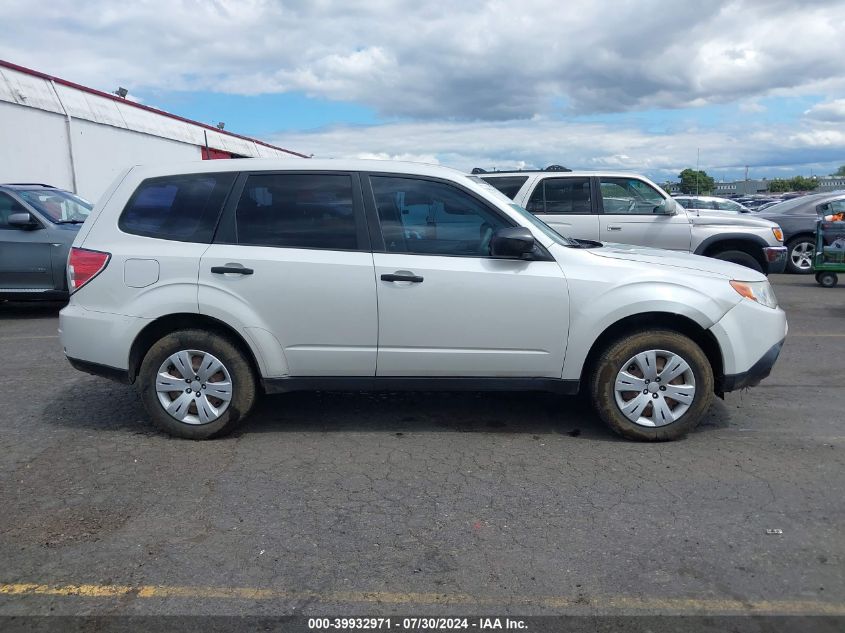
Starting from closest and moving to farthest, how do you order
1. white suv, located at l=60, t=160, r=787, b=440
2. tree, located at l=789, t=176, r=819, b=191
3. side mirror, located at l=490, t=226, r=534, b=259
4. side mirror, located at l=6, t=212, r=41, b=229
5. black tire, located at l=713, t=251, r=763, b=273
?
1. side mirror, located at l=490, t=226, r=534, b=259
2. white suv, located at l=60, t=160, r=787, b=440
3. side mirror, located at l=6, t=212, r=41, b=229
4. black tire, located at l=713, t=251, r=763, b=273
5. tree, located at l=789, t=176, r=819, b=191

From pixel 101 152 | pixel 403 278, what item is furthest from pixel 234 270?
pixel 101 152

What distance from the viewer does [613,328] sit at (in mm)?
4902

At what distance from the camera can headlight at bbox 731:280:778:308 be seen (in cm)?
489

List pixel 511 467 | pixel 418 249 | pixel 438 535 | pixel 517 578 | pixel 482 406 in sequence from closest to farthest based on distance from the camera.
Answer: pixel 517 578
pixel 438 535
pixel 511 467
pixel 418 249
pixel 482 406

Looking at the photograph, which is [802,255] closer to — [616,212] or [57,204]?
[616,212]

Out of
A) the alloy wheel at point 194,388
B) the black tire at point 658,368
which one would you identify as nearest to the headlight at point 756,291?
the black tire at point 658,368

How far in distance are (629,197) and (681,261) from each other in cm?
561

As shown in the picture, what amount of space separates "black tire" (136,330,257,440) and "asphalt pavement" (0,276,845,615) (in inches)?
5.0

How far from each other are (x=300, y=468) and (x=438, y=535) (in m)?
1.22

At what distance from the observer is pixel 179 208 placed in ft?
16.5

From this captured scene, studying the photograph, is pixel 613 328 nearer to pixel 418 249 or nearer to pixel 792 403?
pixel 418 249

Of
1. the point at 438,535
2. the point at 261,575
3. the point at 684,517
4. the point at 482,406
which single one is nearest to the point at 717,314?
the point at 684,517

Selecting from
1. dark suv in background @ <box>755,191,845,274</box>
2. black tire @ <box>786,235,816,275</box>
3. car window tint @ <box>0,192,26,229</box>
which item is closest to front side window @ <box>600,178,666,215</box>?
dark suv in background @ <box>755,191,845,274</box>

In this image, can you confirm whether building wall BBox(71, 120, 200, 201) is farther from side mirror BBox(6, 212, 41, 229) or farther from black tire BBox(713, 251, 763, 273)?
black tire BBox(713, 251, 763, 273)
